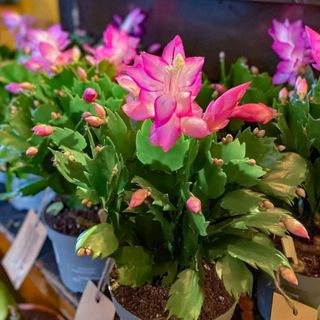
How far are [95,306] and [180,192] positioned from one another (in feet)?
0.88

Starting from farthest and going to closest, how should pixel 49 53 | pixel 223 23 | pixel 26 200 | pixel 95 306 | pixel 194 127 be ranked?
pixel 26 200
pixel 223 23
pixel 49 53
pixel 95 306
pixel 194 127

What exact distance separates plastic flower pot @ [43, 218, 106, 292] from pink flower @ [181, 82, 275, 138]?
17.0 inches

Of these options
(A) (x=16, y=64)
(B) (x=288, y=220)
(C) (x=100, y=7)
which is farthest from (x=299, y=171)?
(C) (x=100, y=7)

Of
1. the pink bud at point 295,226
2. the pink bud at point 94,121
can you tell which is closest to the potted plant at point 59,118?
the pink bud at point 94,121

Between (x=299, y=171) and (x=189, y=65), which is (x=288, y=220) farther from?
(x=189, y=65)

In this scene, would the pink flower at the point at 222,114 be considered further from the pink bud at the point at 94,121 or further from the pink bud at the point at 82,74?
the pink bud at the point at 82,74

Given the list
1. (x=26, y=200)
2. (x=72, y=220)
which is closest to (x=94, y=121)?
(x=72, y=220)

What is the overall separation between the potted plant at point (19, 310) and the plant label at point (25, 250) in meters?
0.04

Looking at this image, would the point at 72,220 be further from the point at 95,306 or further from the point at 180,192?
the point at 180,192

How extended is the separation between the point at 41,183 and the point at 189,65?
0.44 metres

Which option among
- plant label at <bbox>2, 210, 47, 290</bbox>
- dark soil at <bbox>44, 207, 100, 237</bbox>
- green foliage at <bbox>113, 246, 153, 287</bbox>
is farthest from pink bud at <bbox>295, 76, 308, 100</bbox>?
plant label at <bbox>2, 210, 47, 290</bbox>

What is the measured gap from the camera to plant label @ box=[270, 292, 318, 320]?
2.09 feet

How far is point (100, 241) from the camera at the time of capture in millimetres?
558

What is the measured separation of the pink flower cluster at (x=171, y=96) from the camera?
1.63 feet
